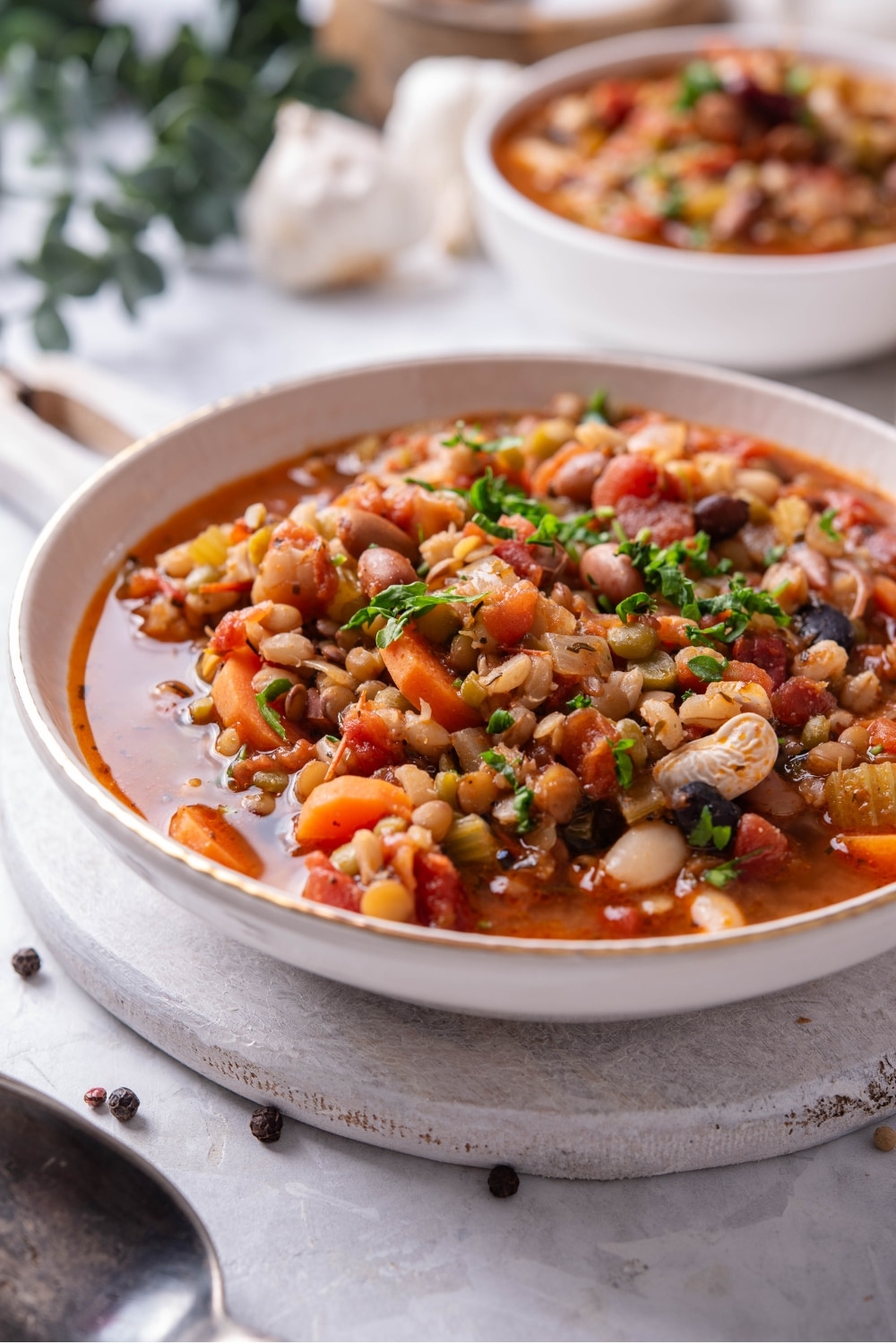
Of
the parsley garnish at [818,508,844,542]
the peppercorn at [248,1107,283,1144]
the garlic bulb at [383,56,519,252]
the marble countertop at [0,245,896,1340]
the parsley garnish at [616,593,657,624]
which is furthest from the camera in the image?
the garlic bulb at [383,56,519,252]

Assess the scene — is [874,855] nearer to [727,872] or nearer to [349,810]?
[727,872]

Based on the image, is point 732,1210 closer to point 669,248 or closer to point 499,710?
point 499,710

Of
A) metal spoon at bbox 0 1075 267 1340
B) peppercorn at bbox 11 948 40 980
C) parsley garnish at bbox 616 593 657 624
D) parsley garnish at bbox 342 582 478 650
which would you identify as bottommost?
peppercorn at bbox 11 948 40 980

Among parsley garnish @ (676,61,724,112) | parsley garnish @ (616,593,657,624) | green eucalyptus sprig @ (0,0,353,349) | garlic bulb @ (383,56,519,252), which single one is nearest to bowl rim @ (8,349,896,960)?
parsley garnish @ (616,593,657,624)

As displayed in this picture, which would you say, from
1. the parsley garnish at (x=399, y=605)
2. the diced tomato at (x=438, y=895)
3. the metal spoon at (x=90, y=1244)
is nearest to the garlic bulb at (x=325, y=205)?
the parsley garnish at (x=399, y=605)

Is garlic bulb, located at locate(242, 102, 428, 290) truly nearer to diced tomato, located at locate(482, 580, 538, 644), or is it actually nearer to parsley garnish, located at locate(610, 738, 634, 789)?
diced tomato, located at locate(482, 580, 538, 644)

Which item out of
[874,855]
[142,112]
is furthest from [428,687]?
[142,112]

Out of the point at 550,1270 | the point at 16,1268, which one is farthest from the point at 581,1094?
the point at 16,1268

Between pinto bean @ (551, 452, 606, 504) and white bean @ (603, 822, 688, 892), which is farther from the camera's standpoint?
pinto bean @ (551, 452, 606, 504)
